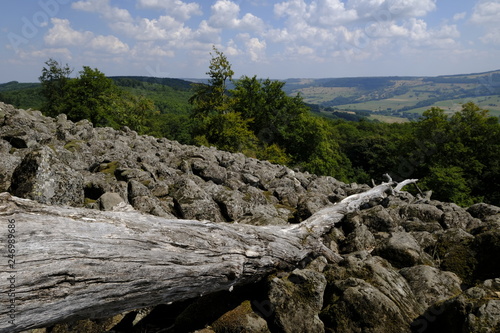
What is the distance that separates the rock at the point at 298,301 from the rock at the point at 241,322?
11.2 inches

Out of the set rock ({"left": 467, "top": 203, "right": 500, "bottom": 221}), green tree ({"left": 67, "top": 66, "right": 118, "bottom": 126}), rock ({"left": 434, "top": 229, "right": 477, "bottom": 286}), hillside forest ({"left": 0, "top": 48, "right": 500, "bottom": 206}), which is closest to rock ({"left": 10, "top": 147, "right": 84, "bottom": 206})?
rock ({"left": 434, "top": 229, "right": 477, "bottom": 286})

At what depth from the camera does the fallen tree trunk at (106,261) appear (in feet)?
11.7

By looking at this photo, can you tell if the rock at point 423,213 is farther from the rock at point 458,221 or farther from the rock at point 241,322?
the rock at point 241,322

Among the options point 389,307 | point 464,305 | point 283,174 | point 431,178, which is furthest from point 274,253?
point 431,178

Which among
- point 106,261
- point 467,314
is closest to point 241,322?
point 106,261

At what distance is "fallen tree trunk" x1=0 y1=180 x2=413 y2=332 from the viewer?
3564mm

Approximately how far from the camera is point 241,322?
525 centimetres

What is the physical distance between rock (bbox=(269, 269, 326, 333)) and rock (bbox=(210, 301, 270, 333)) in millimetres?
283

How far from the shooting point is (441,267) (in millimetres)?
6969

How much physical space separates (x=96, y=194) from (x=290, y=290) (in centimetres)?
693

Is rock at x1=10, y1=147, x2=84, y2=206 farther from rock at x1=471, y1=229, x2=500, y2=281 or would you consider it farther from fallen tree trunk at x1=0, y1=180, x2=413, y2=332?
rock at x1=471, y1=229, x2=500, y2=281

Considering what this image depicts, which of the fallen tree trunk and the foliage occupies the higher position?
the foliage

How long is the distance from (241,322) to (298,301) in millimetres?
1084

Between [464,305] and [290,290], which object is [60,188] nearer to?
[290,290]
